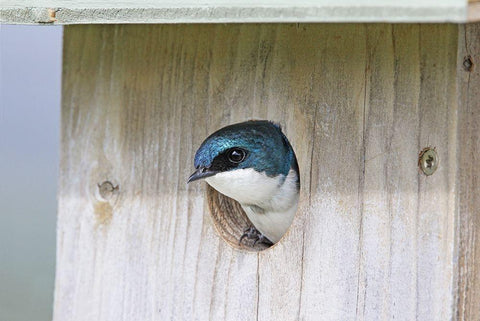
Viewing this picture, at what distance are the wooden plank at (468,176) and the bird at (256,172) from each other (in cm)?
39

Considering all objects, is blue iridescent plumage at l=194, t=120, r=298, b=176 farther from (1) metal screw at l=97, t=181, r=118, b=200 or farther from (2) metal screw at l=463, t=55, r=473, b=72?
(2) metal screw at l=463, t=55, r=473, b=72

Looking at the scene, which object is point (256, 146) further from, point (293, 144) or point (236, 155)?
point (293, 144)

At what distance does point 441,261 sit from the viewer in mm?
1724

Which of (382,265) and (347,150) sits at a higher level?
(347,150)

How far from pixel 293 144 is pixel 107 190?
45cm

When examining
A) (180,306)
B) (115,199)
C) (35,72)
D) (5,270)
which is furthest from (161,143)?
(35,72)

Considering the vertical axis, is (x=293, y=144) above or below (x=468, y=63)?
below

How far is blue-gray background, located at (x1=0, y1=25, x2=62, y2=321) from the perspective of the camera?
293 centimetres

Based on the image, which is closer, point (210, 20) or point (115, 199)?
point (210, 20)

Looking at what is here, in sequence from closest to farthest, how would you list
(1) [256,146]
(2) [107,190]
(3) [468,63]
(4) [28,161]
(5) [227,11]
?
(5) [227,11], (3) [468,63], (1) [256,146], (2) [107,190], (4) [28,161]

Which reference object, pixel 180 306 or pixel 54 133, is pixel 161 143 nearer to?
pixel 180 306

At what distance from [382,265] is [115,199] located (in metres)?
0.63

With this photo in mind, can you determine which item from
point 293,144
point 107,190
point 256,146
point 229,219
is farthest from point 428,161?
point 107,190

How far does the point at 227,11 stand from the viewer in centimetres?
154
